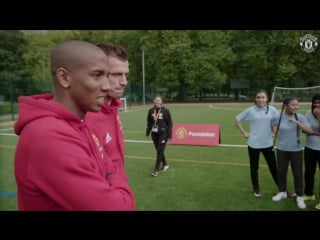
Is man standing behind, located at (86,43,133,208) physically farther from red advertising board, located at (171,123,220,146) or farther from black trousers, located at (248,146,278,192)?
red advertising board, located at (171,123,220,146)

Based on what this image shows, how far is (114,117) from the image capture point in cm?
256

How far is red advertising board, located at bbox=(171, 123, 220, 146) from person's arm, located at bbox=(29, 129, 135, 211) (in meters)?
10.8

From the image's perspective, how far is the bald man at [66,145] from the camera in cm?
126

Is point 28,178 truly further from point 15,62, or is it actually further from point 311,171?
point 15,62

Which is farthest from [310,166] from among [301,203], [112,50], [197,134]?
[197,134]

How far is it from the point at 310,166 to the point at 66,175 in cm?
589

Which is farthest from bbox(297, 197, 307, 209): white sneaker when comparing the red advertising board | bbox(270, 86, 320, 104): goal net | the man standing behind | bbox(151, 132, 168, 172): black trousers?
bbox(270, 86, 320, 104): goal net

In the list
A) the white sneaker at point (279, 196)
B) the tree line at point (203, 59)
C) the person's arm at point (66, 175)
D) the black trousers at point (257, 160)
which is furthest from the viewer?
the tree line at point (203, 59)

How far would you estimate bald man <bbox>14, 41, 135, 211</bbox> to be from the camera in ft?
4.15

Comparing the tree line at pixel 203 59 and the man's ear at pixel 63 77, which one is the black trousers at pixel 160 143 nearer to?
the man's ear at pixel 63 77

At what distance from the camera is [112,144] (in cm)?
226

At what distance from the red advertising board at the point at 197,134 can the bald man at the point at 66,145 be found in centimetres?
1052

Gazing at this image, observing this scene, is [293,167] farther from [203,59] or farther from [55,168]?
[203,59]

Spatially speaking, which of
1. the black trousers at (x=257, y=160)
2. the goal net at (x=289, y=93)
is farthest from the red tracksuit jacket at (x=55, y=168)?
the goal net at (x=289, y=93)
